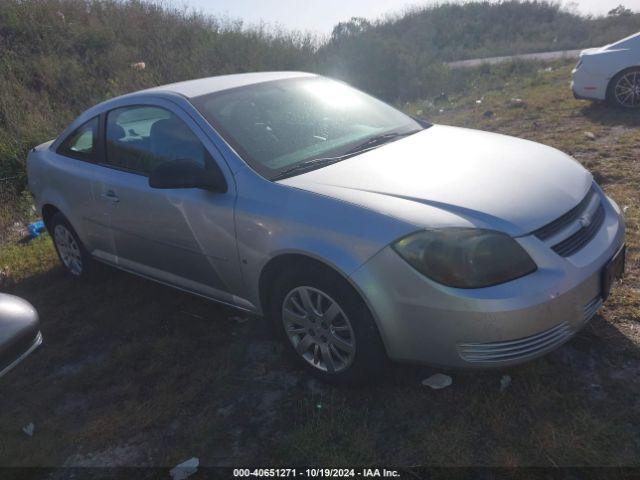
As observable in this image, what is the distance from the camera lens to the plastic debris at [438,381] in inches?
114

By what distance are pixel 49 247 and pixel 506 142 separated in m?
4.67

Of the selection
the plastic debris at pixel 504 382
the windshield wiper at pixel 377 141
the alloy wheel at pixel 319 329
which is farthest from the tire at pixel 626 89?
the alloy wheel at pixel 319 329

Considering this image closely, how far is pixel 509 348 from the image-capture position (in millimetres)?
2479

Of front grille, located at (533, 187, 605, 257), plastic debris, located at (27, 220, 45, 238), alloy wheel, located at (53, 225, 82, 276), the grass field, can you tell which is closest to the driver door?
the grass field

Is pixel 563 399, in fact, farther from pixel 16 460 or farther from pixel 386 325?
pixel 16 460

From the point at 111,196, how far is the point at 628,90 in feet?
24.3

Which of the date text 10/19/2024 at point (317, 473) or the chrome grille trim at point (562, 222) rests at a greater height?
the chrome grille trim at point (562, 222)

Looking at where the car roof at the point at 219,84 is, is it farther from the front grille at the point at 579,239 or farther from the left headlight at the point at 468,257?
the front grille at the point at 579,239

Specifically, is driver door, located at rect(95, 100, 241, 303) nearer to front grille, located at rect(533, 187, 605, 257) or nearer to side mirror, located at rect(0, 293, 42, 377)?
side mirror, located at rect(0, 293, 42, 377)

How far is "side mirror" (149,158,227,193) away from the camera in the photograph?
3111 mm

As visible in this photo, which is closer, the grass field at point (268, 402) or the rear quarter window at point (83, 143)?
the grass field at point (268, 402)

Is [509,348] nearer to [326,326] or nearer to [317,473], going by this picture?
[326,326]

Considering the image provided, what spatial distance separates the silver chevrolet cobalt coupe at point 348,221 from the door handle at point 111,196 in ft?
0.07

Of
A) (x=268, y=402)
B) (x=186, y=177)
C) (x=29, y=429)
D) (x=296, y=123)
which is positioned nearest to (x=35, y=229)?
(x=29, y=429)
